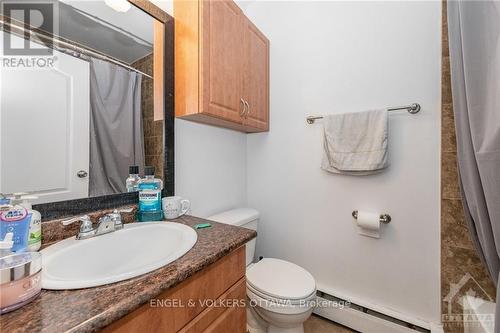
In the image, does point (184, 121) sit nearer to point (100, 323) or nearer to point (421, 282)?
point (100, 323)

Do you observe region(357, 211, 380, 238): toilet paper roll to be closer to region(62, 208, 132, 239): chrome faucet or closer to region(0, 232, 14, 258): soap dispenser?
region(62, 208, 132, 239): chrome faucet

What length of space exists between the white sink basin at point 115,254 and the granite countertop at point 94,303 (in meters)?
0.02

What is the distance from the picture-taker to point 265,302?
112 cm

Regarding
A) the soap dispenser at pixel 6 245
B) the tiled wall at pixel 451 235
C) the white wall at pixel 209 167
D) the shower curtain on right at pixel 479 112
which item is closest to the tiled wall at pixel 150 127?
the white wall at pixel 209 167

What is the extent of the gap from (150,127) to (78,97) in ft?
1.08

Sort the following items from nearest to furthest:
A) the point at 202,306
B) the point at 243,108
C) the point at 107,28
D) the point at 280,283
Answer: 1. the point at 202,306
2. the point at 107,28
3. the point at 280,283
4. the point at 243,108

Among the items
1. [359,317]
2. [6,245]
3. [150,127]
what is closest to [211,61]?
[150,127]

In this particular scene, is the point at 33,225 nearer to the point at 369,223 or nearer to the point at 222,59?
the point at 222,59

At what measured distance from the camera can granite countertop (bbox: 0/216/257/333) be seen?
0.39 meters

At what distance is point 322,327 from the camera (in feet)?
4.73

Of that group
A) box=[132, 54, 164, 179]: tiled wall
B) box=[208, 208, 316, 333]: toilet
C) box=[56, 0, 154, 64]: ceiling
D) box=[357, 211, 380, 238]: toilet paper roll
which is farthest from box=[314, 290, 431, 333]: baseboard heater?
box=[56, 0, 154, 64]: ceiling

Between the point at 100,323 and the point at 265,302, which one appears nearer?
the point at 100,323

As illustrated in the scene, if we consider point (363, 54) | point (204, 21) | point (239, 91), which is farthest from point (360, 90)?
point (204, 21)

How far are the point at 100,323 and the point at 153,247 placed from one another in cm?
50
